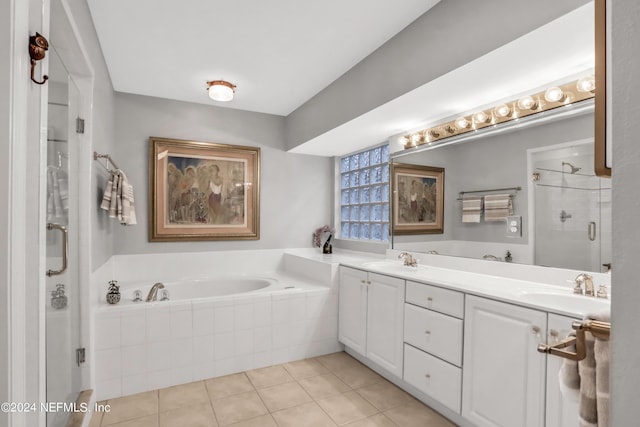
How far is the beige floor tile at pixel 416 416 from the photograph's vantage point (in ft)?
6.66

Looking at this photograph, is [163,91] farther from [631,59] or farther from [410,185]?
[631,59]

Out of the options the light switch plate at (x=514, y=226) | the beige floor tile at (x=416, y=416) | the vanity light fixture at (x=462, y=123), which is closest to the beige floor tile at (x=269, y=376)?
the beige floor tile at (x=416, y=416)

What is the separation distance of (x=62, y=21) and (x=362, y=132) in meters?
2.22

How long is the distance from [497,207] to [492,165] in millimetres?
287

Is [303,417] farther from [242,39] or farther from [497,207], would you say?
[242,39]

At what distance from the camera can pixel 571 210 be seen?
6.17 feet

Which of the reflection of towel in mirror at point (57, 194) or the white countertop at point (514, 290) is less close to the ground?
the reflection of towel in mirror at point (57, 194)

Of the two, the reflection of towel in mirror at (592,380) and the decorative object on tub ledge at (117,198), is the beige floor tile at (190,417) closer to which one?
the decorative object on tub ledge at (117,198)

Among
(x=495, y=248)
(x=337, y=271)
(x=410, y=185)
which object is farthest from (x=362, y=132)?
(x=495, y=248)

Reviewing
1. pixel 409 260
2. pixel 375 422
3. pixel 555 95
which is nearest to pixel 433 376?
pixel 375 422

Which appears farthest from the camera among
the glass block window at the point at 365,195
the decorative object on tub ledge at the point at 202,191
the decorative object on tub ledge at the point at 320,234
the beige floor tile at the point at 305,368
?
the decorative object on tub ledge at the point at 320,234

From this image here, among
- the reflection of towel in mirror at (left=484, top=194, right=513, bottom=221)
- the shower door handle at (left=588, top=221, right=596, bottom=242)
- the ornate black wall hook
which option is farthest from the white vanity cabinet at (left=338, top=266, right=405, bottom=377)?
the ornate black wall hook

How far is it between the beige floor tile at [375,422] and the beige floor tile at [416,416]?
0.13 ft

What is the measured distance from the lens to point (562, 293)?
5.77 feet
